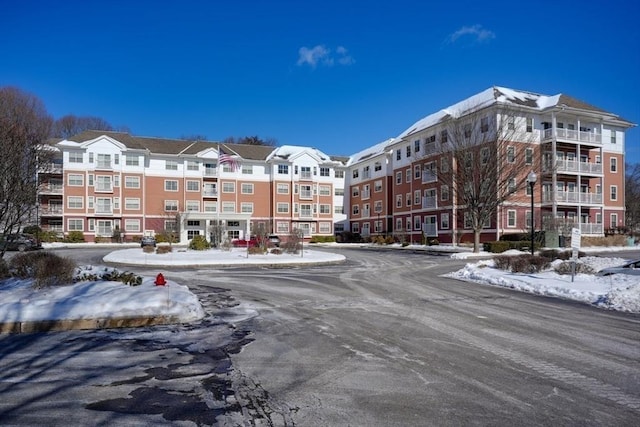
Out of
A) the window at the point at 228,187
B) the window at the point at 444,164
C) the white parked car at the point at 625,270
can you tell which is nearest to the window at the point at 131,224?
the window at the point at 228,187

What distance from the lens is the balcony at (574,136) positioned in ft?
151

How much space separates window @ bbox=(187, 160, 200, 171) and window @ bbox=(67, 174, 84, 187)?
543 inches

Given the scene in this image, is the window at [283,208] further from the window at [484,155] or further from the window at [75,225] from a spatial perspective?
the window at [484,155]

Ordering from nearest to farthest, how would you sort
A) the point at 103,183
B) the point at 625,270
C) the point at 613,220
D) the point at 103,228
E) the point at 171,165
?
the point at 625,270
the point at 613,220
the point at 103,183
the point at 103,228
the point at 171,165

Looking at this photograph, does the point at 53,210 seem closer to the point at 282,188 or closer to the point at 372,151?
the point at 282,188

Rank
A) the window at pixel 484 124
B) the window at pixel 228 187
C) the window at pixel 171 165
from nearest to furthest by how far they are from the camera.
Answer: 1. the window at pixel 484 124
2. the window at pixel 171 165
3. the window at pixel 228 187

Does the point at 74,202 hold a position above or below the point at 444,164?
below

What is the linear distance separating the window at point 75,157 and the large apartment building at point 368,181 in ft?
0.83

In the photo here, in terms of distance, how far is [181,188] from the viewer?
63.4m

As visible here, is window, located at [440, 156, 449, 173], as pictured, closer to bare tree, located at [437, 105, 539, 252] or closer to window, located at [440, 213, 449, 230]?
bare tree, located at [437, 105, 539, 252]

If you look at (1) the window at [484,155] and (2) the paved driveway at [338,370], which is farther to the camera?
(1) the window at [484,155]

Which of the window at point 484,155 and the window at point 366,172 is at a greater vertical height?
the window at point 366,172

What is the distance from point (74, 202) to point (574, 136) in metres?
60.8

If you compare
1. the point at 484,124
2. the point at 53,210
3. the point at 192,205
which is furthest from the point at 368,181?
the point at 53,210
